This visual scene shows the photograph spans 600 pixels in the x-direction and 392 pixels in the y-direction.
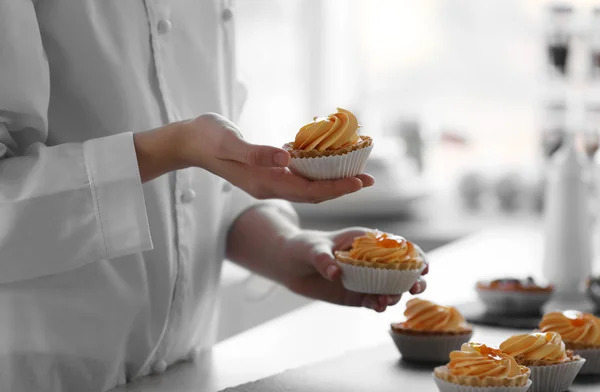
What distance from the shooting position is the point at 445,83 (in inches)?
171

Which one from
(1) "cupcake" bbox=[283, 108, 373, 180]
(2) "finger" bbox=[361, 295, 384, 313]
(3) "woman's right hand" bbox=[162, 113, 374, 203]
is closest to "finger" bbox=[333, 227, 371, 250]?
(2) "finger" bbox=[361, 295, 384, 313]

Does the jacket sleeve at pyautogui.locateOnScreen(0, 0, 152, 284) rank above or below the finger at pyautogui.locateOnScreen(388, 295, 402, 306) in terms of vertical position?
above

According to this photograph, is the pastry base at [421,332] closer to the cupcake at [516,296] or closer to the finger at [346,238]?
the finger at [346,238]

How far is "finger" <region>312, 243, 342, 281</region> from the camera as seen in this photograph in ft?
4.03

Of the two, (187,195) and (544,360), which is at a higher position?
(187,195)

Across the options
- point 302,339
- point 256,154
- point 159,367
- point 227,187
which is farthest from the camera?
point 302,339

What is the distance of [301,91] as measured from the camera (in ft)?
14.9

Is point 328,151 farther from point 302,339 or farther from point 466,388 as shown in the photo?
point 302,339

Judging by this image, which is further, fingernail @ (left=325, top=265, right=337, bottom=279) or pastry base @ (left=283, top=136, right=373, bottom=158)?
fingernail @ (left=325, top=265, right=337, bottom=279)

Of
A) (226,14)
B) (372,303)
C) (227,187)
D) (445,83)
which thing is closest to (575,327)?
(372,303)

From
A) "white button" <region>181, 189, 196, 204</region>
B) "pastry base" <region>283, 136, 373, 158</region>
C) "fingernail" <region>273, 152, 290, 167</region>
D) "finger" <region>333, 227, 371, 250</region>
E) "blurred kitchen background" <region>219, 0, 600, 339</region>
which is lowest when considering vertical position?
"blurred kitchen background" <region>219, 0, 600, 339</region>

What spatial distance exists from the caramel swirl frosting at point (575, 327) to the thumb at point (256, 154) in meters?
0.55

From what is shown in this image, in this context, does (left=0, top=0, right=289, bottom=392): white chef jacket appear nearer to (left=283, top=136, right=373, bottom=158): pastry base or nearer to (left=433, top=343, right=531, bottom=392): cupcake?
(left=283, top=136, right=373, bottom=158): pastry base

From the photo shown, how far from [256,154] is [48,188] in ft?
0.82
